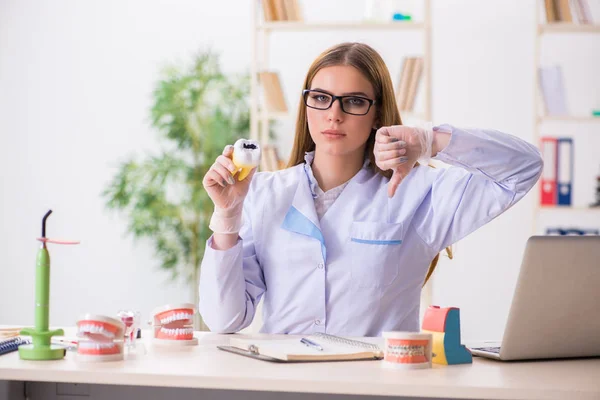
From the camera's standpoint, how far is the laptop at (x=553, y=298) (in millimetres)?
1328

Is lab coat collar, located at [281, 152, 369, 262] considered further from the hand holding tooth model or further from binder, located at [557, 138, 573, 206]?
A: binder, located at [557, 138, 573, 206]

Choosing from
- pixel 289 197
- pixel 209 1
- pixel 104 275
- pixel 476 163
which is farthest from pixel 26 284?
pixel 476 163

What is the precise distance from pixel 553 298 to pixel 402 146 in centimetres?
Result: 46

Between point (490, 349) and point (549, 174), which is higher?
point (549, 174)

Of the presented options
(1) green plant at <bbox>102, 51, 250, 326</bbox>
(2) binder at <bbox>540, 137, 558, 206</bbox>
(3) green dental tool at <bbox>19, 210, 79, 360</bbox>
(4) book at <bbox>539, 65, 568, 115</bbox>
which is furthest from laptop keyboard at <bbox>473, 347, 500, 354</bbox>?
(1) green plant at <bbox>102, 51, 250, 326</bbox>

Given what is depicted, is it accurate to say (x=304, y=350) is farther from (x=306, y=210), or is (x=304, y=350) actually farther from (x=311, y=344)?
(x=306, y=210)

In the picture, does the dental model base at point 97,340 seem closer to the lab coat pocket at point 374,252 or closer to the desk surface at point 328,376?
the desk surface at point 328,376

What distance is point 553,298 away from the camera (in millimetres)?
1347

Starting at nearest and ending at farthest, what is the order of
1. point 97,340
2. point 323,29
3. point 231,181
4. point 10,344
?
point 97,340
point 10,344
point 231,181
point 323,29

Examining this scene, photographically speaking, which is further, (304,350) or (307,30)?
(307,30)

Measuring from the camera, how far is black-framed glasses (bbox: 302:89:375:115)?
6.29ft

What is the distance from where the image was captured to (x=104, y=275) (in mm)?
4848

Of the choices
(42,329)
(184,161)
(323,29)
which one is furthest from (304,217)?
→ (184,161)

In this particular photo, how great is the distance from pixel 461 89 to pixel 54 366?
3.55 metres
